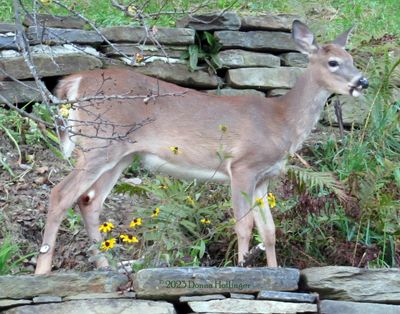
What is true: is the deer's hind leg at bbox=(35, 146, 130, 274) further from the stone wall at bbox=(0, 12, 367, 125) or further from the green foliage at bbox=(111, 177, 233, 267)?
the stone wall at bbox=(0, 12, 367, 125)

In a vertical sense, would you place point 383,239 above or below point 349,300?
above

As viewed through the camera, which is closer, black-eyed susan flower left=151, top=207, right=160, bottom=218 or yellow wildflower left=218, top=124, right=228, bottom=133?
black-eyed susan flower left=151, top=207, right=160, bottom=218

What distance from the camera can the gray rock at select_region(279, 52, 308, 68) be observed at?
34.2 ft

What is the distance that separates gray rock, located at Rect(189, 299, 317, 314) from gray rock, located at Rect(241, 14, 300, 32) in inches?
173

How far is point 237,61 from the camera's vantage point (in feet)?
33.3

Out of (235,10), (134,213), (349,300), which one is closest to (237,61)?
(235,10)

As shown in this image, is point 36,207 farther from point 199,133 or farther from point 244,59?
point 244,59

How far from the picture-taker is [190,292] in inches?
249

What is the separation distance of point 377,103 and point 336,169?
0.80m

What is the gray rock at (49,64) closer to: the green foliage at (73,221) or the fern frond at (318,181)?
the green foliage at (73,221)

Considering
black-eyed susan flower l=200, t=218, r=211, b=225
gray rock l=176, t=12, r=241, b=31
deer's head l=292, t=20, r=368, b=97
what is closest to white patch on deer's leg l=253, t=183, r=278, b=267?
black-eyed susan flower l=200, t=218, r=211, b=225

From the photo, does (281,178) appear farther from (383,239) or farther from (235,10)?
(235,10)

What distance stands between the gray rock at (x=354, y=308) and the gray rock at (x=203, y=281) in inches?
11.6

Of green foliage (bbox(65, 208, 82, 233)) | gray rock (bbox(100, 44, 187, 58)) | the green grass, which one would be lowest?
green foliage (bbox(65, 208, 82, 233))
